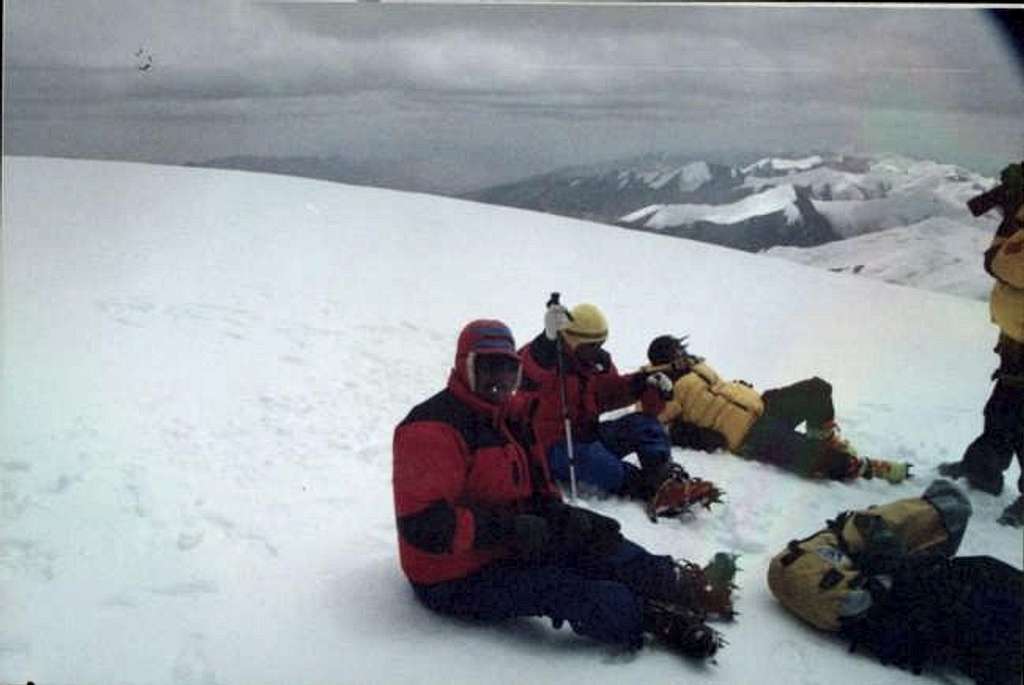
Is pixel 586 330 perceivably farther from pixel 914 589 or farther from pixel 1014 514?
pixel 1014 514

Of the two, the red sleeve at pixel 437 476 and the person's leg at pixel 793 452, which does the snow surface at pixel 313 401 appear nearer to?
the person's leg at pixel 793 452

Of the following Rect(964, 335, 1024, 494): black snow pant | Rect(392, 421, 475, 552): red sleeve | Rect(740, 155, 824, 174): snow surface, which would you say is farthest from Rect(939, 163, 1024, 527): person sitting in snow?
Rect(392, 421, 475, 552): red sleeve

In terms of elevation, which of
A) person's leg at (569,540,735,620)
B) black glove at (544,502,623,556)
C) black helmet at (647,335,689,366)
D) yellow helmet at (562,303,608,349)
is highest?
yellow helmet at (562,303,608,349)

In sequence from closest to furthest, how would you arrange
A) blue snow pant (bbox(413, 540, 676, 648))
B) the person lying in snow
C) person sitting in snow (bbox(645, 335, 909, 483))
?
the person lying in snow
blue snow pant (bbox(413, 540, 676, 648))
person sitting in snow (bbox(645, 335, 909, 483))

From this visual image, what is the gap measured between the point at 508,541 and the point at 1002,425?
1159 millimetres

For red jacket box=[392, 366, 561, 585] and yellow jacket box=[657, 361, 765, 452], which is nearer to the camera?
red jacket box=[392, 366, 561, 585]

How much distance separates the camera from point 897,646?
2.44 metres

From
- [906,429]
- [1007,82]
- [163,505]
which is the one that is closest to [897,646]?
[906,429]

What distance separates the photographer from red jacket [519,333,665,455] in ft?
8.75

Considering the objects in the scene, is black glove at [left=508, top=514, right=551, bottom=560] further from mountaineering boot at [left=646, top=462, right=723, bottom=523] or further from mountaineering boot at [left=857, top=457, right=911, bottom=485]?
mountaineering boot at [left=857, top=457, right=911, bottom=485]

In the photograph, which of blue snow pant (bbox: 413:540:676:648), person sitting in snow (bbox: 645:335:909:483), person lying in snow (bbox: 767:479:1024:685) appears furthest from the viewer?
person sitting in snow (bbox: 645:335:909:483)

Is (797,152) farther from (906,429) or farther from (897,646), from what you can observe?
(897,646)

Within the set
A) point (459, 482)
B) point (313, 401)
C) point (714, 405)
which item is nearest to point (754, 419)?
point (714, 405)

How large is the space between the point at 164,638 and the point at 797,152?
193 cm
